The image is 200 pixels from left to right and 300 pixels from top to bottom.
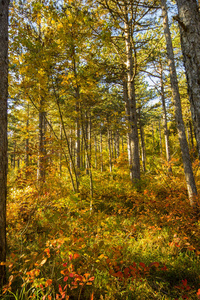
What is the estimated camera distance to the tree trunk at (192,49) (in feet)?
6.72

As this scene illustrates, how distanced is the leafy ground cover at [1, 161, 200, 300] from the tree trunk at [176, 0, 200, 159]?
200 cm

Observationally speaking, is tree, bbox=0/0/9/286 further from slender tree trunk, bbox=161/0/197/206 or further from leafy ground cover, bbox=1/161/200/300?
slender tree trunk, bbox=161/0/197/206

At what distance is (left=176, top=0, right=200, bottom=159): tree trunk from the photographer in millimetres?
2049

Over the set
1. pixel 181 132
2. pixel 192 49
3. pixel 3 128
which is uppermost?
pixel 192 49

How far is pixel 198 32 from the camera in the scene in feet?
7.07

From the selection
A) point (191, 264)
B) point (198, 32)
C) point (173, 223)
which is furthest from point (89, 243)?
point (198, 32)

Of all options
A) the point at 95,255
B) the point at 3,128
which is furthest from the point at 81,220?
the point at 3,128

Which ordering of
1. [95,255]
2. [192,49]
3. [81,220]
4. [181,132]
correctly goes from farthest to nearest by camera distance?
1. [181,132]
2. [81,220]
3. [95,255]
4. [192,49]

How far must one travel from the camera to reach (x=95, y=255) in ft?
7.33

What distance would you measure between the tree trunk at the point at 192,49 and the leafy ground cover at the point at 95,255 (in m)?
2.00

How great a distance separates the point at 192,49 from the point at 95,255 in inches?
122

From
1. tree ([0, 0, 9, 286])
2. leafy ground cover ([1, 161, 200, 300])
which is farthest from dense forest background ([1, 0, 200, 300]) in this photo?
tree ([0, 0, 9, 286])

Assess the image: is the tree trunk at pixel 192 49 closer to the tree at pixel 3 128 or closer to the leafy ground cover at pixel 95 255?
the leafy ground cover at pixel 95 255

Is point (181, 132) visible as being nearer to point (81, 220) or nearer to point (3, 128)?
point (81, 220)
